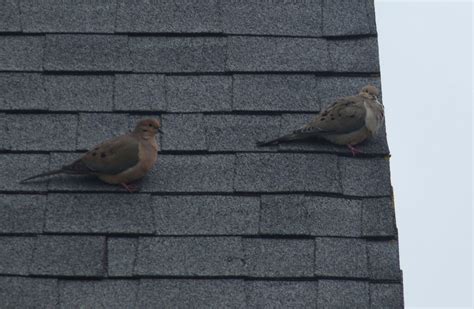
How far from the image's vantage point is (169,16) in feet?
14.5

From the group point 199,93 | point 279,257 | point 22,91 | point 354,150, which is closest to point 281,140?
point 354,150

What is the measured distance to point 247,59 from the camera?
4258mm

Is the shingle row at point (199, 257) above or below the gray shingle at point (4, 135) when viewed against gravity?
below

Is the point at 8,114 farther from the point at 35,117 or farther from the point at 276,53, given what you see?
the point at 276,53

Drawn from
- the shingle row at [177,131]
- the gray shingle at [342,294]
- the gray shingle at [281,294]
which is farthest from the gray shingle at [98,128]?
the gray shingle at [342,294]

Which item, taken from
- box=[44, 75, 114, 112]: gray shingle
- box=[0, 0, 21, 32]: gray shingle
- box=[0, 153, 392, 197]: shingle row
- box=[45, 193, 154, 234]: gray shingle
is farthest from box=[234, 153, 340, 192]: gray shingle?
box=[0, 0, 21, 32]: gray shingle

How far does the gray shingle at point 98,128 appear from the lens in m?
4.09

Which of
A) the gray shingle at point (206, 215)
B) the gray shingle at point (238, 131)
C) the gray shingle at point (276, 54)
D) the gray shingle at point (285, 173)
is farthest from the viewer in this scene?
the gray shingle at point (276, 54)

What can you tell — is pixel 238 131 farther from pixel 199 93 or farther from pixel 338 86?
pixel 338 86

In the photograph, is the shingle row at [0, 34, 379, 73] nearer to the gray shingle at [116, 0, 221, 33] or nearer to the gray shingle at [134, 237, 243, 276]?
the gray shingle at [116, 0, 221, 33]

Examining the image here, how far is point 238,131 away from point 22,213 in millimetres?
801

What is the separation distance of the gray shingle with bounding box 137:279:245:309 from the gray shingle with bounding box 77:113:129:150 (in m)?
A: 0.67

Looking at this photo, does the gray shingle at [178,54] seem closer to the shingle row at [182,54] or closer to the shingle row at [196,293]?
the shingle row at [182,54]

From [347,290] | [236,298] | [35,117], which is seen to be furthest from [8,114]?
[347,290]
